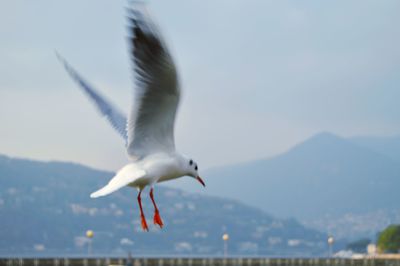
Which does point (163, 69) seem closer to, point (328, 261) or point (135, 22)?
point (135, 22)

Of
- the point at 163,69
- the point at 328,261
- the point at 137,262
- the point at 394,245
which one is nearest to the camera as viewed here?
the point at 163,69

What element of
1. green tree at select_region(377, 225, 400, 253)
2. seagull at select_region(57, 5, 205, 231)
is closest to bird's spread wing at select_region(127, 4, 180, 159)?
seagull at select_region(57, 5, 205, 231)

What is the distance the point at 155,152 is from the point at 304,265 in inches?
2089

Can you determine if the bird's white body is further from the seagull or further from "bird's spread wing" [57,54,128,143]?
"bird's spread wing" [57,54,128,143]

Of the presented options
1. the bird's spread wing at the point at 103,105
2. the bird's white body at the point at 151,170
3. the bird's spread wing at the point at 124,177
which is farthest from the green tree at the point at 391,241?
the bird's spread wing at the point at 124,177

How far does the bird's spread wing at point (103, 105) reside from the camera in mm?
14750


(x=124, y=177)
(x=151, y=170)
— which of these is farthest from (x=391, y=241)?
(x=124, y=177)

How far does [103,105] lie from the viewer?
50.1ft

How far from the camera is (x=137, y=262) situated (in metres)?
54.8

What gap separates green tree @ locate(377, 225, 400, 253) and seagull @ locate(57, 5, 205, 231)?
4025 inches

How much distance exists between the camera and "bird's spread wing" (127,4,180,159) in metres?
10.5

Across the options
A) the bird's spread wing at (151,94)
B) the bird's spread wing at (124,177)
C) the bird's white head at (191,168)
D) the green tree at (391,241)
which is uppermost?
the green tree at (391,241)

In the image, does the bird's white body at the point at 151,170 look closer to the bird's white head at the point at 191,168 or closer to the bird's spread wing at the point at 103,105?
the bird's white head at the point at 191,168

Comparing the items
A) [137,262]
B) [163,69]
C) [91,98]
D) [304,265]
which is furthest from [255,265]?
[163,69]
